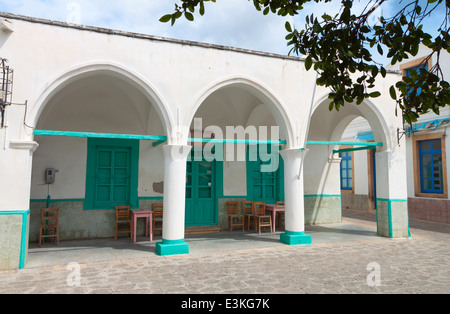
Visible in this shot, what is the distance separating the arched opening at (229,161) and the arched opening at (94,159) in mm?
1003

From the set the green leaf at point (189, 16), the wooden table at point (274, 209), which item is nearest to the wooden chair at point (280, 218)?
the wooden table at point (274, 209)

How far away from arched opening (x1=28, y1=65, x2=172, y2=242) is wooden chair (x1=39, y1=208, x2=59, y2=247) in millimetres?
154

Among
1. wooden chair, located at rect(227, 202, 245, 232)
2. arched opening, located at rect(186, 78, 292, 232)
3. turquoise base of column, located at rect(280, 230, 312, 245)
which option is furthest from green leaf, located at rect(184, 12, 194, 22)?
wooden chair, located at rect(227, 202, 245, 232)

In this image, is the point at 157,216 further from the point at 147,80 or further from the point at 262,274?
the point at 262,274

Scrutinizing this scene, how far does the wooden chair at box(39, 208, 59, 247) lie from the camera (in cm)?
650

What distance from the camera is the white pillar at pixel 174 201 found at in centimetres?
586

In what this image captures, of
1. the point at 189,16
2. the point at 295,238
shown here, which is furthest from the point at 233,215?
the point at 189,16

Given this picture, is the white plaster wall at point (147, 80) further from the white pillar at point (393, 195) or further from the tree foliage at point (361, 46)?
the tree foliage at point (361, 46)

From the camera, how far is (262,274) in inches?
187

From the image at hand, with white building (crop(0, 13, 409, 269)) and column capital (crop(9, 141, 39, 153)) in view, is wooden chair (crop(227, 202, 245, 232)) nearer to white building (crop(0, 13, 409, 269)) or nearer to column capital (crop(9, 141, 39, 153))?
white building (crop(0, 13, 409, 269))

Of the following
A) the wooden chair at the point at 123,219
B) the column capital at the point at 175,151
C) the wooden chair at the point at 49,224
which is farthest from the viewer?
the wooden chair at the point at 123,219
